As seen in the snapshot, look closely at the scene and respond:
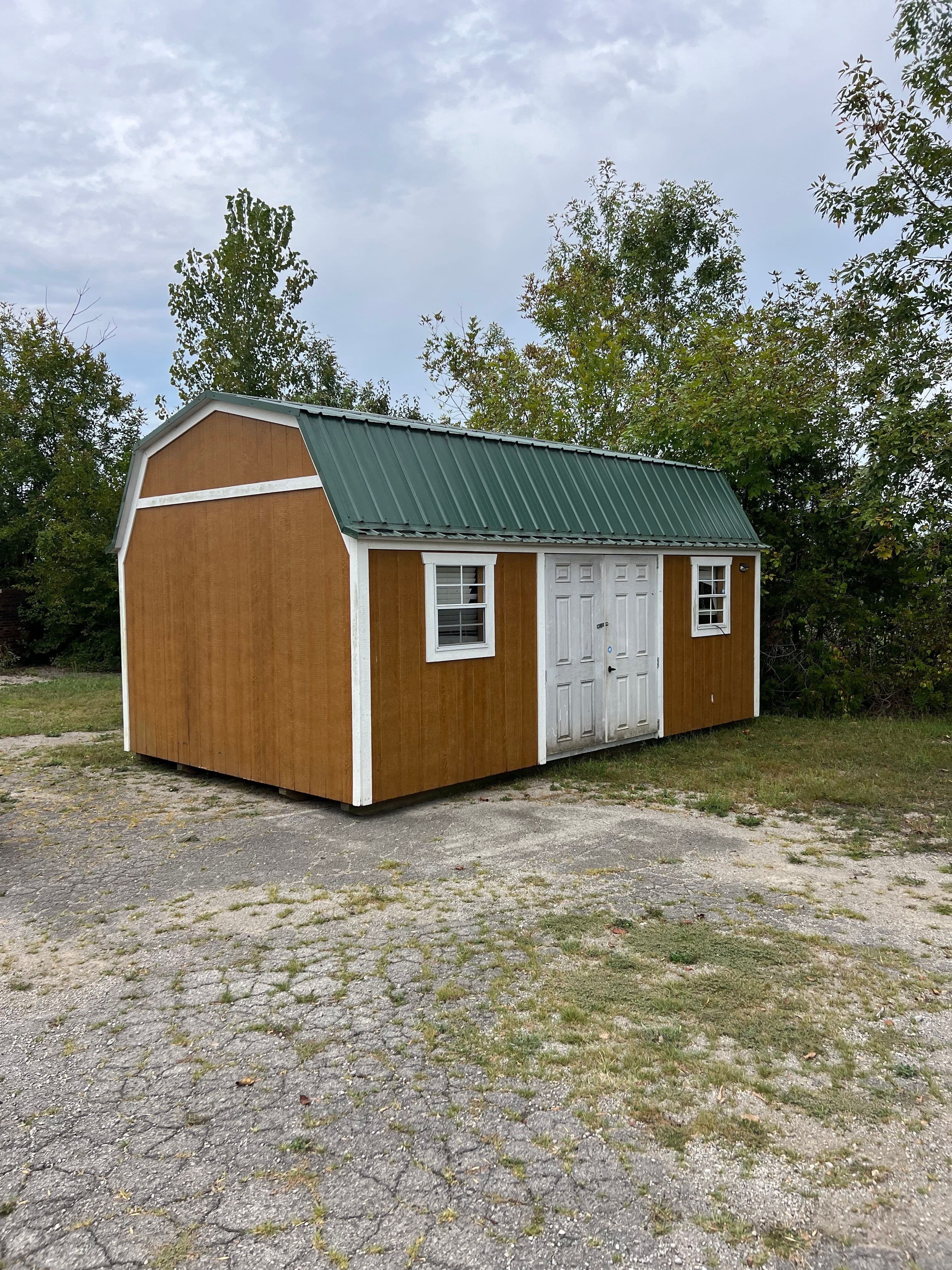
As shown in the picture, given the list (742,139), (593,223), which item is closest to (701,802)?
(742,139)

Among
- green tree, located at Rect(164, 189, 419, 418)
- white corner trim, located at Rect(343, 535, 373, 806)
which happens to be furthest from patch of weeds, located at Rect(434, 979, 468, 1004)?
green tree, located at Rect(164, 189, 419, 418)

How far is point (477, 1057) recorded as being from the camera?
3.28m

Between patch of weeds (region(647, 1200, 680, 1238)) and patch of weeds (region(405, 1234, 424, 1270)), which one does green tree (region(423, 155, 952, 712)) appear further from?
patch of weeds (region(405, 1234, 424, 1270))

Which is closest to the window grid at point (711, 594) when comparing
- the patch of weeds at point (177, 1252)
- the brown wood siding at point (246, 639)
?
the brown wood siding at point (246, 639)

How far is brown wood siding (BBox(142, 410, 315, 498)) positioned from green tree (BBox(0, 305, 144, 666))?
37.2 ft

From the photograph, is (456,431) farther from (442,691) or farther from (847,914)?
(847,914)

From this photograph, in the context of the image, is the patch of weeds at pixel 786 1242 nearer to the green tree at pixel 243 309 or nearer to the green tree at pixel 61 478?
the green tree at pixel 61 478

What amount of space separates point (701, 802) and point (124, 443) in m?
20.4

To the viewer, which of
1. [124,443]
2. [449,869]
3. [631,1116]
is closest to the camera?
[631,1116]

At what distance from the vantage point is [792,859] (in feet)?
19.1

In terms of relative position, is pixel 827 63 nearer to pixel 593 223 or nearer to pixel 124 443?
pixel 593 223

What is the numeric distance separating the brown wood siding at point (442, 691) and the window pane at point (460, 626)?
0.16 metres

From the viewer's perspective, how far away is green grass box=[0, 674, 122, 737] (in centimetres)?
1163

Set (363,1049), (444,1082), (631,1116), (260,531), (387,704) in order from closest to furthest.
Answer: (631,1116)
(444,1082)
(363,1049)
(387,704)
(260,531)
